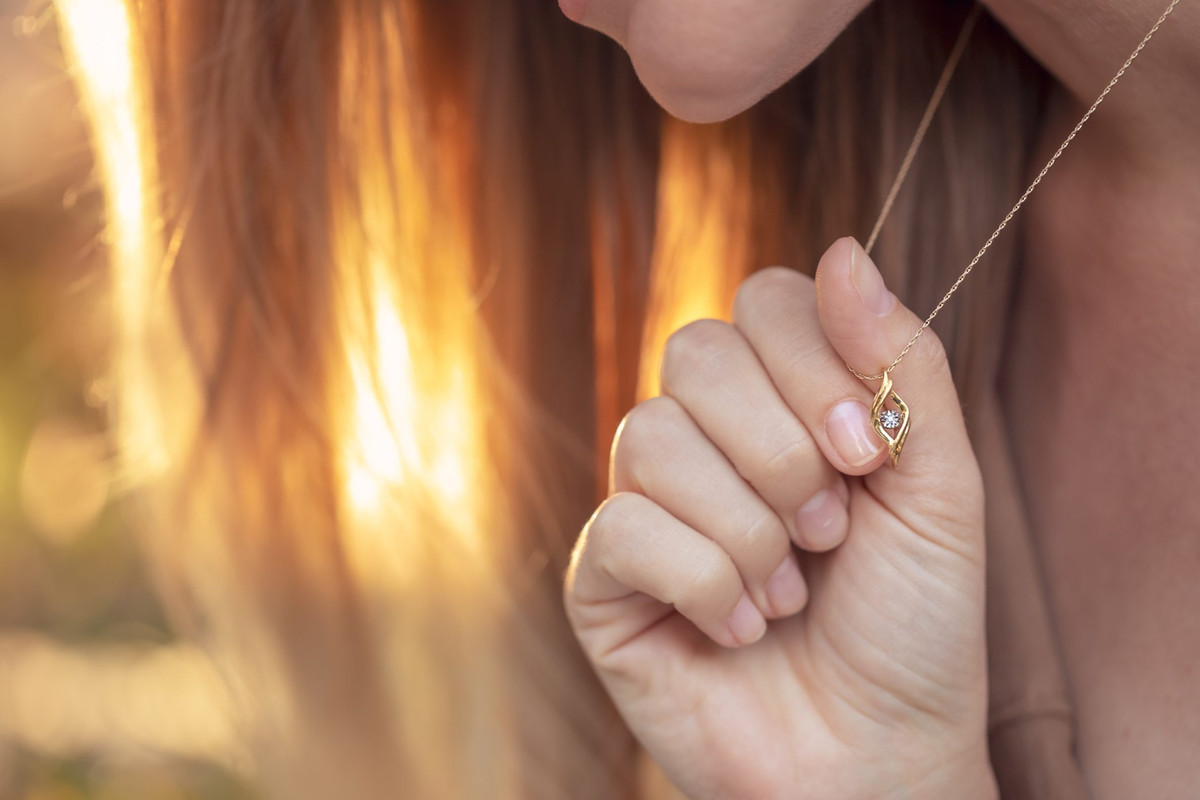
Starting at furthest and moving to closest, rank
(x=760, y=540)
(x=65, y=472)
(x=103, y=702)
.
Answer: (x=103, y=702) → (x=65, y=472) → (x=760, y=540)

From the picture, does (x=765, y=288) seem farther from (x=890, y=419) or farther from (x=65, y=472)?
(x=65, y=472)

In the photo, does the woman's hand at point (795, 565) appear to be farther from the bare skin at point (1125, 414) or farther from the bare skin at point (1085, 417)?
the bare skin at point (1125, 414)

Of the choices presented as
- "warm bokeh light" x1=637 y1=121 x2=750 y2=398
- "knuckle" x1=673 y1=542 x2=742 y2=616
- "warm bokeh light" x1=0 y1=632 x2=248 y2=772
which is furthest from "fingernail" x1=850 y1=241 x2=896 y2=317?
"warm bokeh light" x1=0 y1=632 x2=248 y2=772

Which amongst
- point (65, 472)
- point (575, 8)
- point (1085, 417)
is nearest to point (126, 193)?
point (65, 472)

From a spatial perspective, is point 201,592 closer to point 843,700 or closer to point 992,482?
point 843,700

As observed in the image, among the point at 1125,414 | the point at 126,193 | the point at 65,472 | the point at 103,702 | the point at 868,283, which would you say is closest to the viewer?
the point at 868,283

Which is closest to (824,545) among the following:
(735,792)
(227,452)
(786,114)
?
(735,792)

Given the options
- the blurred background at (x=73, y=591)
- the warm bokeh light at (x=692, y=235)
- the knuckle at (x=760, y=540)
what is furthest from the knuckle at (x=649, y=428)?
the blurred background at (x=73, y=591)
